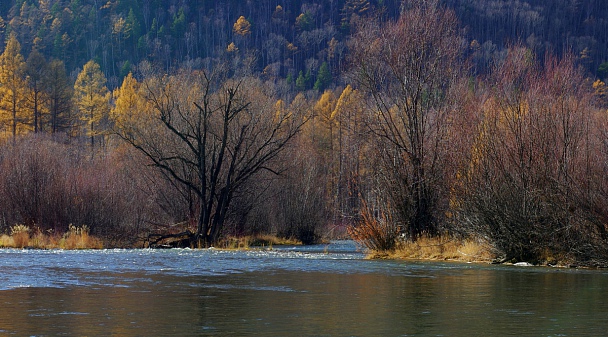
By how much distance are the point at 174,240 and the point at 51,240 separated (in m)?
5.60

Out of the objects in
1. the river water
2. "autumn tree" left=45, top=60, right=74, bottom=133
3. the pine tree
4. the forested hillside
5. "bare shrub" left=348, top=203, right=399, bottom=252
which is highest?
the forested hillside

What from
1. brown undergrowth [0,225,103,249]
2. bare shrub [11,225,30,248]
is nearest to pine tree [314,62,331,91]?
bare shrub [11,225,30,248]

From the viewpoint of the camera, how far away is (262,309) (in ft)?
45.0

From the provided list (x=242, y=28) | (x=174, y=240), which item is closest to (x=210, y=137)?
(x=174, y=240)

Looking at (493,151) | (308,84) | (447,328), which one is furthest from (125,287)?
(308,84)

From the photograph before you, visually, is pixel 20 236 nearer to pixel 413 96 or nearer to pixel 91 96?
pixel 413 96

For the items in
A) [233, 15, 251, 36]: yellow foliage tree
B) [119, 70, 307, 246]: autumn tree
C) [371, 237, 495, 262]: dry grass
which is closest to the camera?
[371, 237, 495, 262]: dry grass

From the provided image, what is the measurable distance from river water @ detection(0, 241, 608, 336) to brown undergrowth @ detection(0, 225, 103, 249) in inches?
431

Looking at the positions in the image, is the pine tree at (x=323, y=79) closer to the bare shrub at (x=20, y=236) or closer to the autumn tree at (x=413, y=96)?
the bare shrub at (x=20, y=236)

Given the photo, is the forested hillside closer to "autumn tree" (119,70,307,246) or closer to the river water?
"autumn tree" (119,70,307,246)

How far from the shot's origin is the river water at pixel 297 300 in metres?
11.7

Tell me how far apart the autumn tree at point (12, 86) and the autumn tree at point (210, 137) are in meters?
33.7

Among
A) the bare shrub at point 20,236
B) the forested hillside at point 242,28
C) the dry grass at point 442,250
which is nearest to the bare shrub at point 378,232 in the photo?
the dry grass at point 442,250

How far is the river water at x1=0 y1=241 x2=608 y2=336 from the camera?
11.7 meters
